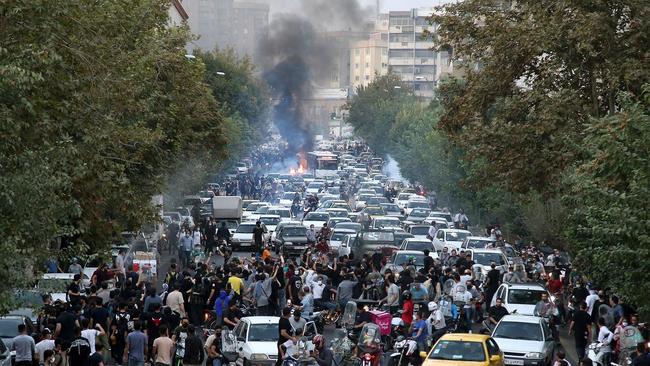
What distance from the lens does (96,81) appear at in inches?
961

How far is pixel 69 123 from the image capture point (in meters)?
22.3

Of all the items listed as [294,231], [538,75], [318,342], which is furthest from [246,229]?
[318,342]

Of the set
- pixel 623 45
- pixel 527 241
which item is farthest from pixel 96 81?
pixel 527 241

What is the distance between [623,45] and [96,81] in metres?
16.2

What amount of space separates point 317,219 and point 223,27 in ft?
349

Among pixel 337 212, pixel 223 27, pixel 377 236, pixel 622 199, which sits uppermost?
pixel 223 27

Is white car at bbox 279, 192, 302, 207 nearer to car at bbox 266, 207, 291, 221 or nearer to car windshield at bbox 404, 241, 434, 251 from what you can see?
car at bbox 266, 207, 291, 221

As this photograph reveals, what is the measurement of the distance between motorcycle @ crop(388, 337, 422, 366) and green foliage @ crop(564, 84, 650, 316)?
3602 mm

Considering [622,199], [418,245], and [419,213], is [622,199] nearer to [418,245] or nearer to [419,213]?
[418,245]

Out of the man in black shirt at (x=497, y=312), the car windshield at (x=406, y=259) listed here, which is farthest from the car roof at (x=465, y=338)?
the car windshield at (x=406, y=259)

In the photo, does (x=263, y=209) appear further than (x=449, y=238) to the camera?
Yes

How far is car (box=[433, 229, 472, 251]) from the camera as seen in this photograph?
165 ft

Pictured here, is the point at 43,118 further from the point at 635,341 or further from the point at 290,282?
the point at 290,282

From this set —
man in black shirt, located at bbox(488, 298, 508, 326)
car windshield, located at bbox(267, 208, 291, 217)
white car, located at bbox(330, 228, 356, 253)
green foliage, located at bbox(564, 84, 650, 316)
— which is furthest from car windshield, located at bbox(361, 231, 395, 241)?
green foliage, located at bbox(564, 84, 650, 316)
